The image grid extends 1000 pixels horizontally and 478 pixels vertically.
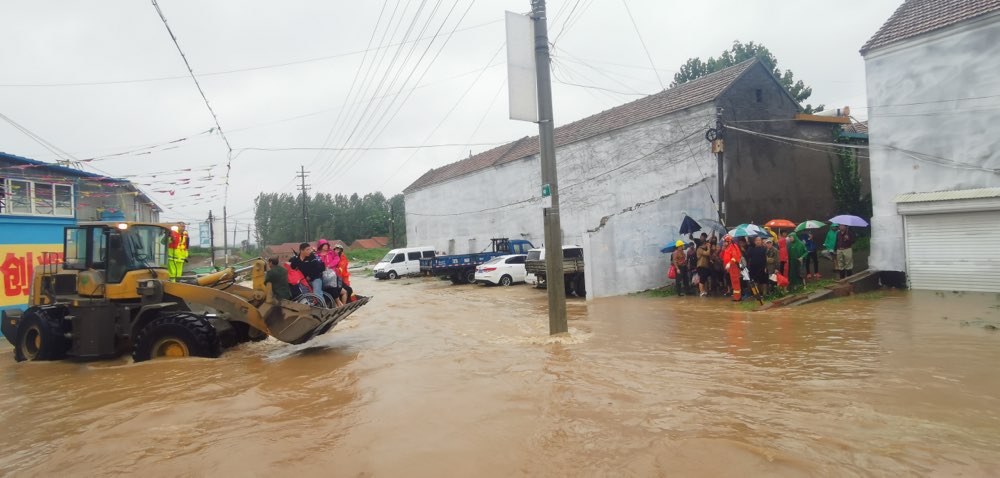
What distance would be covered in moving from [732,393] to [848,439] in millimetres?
1569

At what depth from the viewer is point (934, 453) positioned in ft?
13.1

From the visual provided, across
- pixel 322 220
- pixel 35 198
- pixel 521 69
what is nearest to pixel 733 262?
pixel 521 69

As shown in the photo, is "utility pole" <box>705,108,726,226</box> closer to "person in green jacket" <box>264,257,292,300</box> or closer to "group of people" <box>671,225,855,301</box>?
"group of people" <box>671,225,855,301</box>

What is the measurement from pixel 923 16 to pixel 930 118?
286 centimetres

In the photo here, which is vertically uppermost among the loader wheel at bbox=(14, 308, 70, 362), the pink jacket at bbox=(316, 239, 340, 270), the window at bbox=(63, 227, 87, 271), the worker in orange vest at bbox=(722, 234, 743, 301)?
the window at bbox=(63, 227, 87, 271)

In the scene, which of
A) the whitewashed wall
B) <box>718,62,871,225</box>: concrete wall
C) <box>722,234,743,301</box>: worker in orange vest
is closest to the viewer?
<box>722,234,743,301</box>: worker in orange vest

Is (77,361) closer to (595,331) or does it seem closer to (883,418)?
(595,331)

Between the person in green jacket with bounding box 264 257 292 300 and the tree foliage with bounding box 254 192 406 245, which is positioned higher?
the tree foliage with bounding box 254 192 406 245

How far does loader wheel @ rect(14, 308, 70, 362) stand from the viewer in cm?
969

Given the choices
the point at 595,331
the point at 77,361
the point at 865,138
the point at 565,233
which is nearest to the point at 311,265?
the point at 77,361

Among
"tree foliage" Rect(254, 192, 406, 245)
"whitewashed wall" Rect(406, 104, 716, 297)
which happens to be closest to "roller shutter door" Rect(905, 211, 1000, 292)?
"whitewashed wall" Rect(406, 104, 716, 297)

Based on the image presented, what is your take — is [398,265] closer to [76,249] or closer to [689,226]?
[689,226]

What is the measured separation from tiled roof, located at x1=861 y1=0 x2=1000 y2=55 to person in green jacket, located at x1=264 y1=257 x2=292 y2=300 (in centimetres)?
1538

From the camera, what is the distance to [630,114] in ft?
75.5
